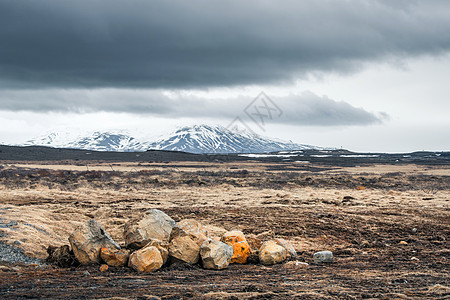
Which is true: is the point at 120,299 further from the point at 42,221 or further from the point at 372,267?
the point at 42,221

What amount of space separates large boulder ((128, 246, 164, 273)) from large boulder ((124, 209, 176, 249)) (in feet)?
3.41

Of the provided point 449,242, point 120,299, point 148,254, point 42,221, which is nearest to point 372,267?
point 449,242

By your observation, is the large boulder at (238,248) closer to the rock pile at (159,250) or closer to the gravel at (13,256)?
the rock pile at (159,250)

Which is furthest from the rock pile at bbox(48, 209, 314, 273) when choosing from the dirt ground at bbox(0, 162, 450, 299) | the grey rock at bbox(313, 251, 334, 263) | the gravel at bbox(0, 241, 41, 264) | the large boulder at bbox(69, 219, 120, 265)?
the grey rock at bbox(313, 251, 334, 263)

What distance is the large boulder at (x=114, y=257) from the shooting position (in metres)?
9.72

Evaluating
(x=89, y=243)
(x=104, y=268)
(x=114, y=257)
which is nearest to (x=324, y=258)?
(x=114, y=257)

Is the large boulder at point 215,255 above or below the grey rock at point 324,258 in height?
above

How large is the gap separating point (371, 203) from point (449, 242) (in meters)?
8.85

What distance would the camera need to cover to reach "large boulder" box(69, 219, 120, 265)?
9.81 meters

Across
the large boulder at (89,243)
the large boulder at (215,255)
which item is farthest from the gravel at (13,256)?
the large boulder at (215,255)

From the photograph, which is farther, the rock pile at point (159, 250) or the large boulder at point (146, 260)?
the rock pile at point (159, 250)

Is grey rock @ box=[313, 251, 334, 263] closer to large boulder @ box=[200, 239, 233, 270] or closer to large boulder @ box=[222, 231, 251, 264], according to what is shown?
large boulder @ box=[222, 231, 251, 264]

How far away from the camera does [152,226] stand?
11477 mm

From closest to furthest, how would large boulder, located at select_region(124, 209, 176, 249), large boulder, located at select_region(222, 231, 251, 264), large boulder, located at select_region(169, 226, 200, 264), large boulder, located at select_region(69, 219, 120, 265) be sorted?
large boulder, located at select_region(69, 219, 120, 265)
large boulder, located at select_region(169, 226, 200, 264)
large boulder, located at select_region(222, 231, 251, 264)
large boulder, located at select_region(124, 209, 176, 249)
